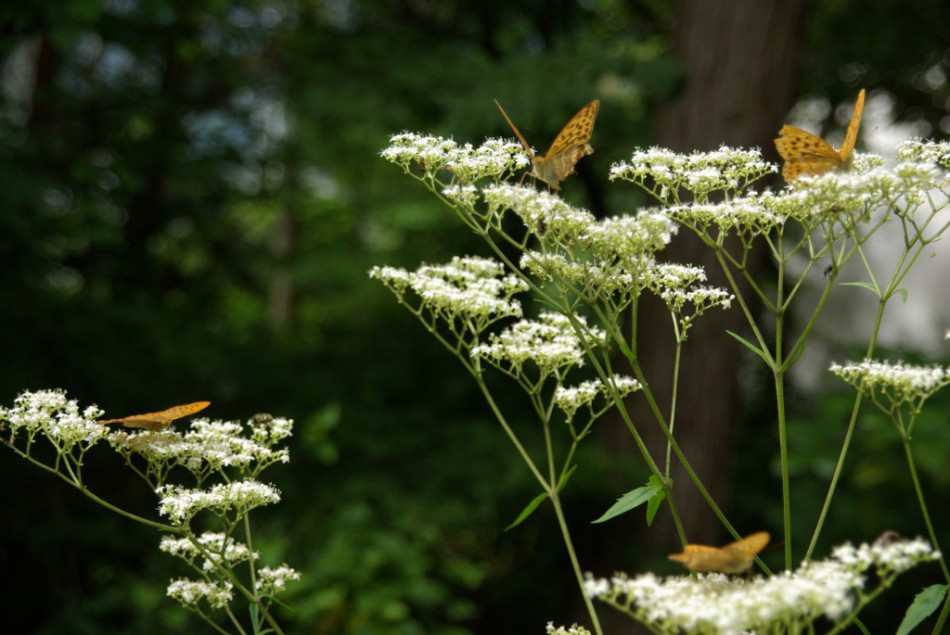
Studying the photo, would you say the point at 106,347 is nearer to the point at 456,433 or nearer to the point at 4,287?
the point at 4,287

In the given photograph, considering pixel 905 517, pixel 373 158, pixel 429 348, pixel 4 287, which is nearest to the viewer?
pixel 4 287

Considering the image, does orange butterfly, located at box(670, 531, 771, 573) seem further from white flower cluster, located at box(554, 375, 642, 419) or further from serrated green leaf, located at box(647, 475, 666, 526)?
white flower cluster, located at box(554, 375, 642, 419)

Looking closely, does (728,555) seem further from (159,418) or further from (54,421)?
(54,421)

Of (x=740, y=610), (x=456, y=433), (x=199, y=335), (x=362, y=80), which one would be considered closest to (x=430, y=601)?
(x=456, y=433)

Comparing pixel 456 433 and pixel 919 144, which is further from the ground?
pixel 456 433

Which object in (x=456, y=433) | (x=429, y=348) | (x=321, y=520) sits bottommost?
(x=321, y=520)

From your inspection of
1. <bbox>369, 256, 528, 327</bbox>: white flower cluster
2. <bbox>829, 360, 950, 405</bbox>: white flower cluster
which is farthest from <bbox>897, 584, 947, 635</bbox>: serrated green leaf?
<bbox>369, 256, 528, 327</bbox>: white flower cluster
